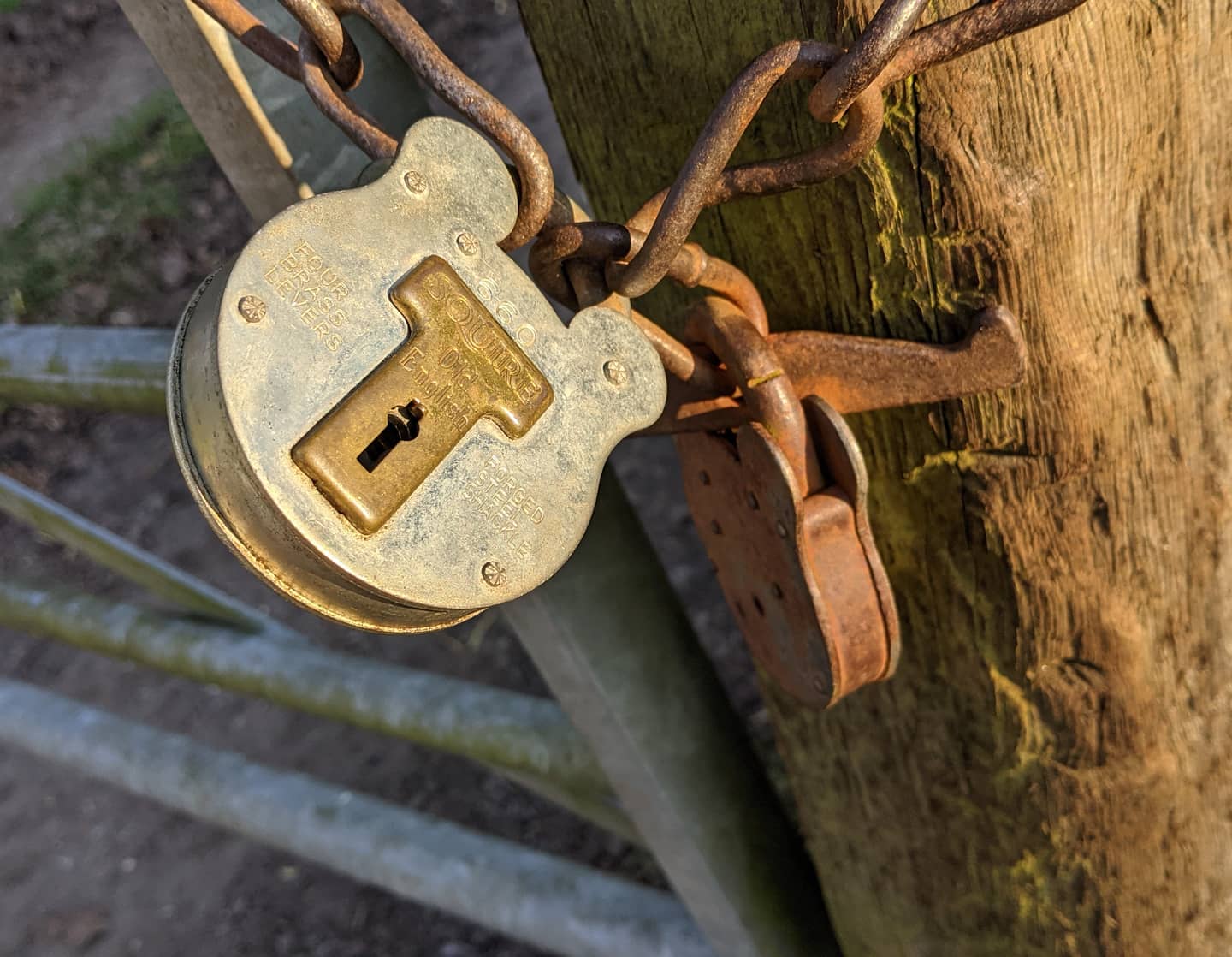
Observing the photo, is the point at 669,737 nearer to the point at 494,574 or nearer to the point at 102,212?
the point at 494,574

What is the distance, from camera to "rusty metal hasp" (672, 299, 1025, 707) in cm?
61

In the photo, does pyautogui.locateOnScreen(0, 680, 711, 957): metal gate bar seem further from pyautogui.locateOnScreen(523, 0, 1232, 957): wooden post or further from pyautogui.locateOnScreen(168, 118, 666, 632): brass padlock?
pyautogui.locateOnScreen(168, 118, 666, 632): brass padlock

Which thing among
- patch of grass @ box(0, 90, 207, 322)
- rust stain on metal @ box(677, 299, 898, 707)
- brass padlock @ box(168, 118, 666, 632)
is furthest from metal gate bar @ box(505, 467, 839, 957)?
patch of grass @ box(0, 90, 207, 322)

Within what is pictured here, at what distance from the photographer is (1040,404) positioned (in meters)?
0.62

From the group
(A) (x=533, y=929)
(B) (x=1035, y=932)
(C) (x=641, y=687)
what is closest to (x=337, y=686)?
(A) (x=533, y=929)

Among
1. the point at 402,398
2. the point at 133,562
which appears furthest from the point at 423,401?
the point at 133,562

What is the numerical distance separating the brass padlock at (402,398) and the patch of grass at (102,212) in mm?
4978

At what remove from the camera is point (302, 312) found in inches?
20.5

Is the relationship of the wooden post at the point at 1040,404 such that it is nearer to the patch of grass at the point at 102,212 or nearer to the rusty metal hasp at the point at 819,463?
the rusty metal hasp at the point at 819,463

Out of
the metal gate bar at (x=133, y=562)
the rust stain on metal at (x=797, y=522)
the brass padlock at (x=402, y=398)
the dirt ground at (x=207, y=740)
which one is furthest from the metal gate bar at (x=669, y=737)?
the dirt ground at (x=207, y=740)

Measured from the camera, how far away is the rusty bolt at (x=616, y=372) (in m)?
0.59

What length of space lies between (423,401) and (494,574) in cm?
10

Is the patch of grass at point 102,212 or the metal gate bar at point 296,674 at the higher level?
the metal gate bar at point 296,674

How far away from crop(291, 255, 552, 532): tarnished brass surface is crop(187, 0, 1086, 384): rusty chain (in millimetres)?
53
